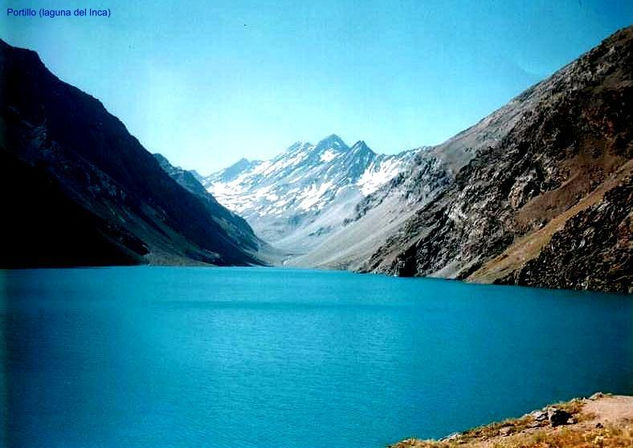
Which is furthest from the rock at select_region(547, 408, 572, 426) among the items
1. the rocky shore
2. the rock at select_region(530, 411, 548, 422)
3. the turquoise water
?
the turquoise water

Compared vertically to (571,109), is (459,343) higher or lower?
lower

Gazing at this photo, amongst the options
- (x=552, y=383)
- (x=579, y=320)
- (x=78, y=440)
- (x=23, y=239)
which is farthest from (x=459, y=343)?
(x=23, y=239)

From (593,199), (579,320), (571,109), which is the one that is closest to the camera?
(579,320)

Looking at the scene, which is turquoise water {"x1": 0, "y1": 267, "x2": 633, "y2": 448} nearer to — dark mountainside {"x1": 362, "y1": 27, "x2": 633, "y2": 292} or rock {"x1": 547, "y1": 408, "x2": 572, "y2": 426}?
rock {"x1": 547, "y1": 408, "x2": 572, "y2": 426}

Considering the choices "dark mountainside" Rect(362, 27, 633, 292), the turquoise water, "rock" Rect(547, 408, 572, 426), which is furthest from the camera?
"dark mountainside" Rect(362, 27, 633, 292)

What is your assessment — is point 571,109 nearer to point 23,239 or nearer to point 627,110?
point 627,110

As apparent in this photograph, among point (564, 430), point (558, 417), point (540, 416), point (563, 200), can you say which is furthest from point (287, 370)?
point (563, 200)

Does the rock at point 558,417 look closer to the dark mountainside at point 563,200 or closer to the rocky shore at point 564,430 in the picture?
the rocky shore at point 564,430
